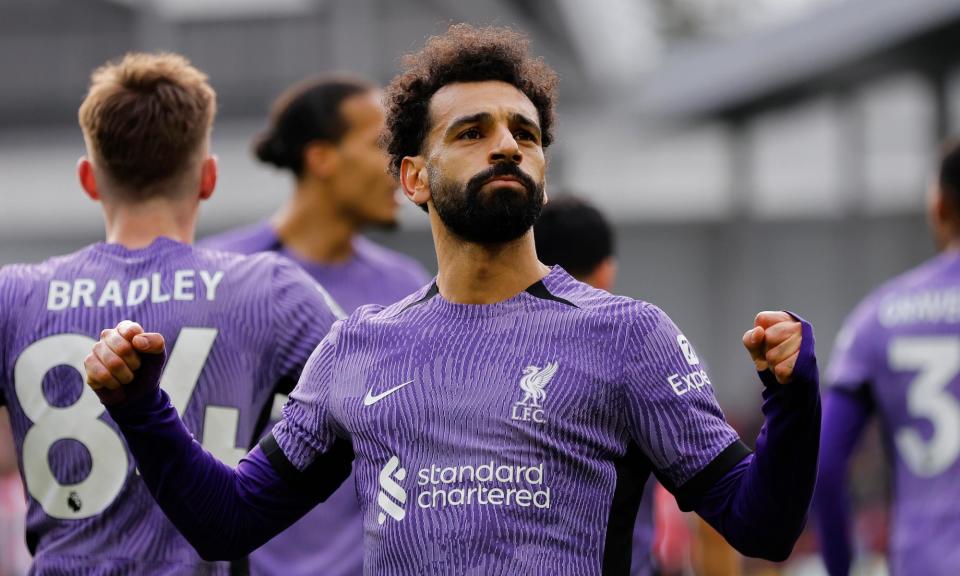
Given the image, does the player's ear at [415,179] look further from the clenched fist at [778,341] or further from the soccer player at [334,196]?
the soccer player at [334,196]

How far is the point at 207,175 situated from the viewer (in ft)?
14.0

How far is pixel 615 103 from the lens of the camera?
2275cm

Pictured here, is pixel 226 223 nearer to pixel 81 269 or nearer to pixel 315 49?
pixel 315 49

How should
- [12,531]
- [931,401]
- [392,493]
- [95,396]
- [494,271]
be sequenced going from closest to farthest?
[392,493] < [494,271] < [95,396] < [931,401] < [12,531]

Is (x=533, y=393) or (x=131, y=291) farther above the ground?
(x=131, y=291)

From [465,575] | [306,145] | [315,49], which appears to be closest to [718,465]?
[465,575]

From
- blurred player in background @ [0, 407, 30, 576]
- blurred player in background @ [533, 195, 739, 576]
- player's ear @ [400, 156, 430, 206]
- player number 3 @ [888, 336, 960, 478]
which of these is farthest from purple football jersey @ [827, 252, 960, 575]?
blurred player in background @ [0, 407, 30, 576]

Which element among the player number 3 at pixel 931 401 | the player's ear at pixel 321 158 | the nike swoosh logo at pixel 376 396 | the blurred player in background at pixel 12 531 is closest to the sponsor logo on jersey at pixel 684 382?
the nike swoosh logo at pixel 376 396

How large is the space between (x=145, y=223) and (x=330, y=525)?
176cm

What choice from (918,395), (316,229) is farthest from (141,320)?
(918,395)

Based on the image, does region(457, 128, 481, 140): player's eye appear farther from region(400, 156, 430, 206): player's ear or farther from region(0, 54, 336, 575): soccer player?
region(0, 54, 336, 575): soccer player

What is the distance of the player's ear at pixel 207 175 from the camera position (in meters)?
4.25

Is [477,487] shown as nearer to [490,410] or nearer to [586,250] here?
[490,410]

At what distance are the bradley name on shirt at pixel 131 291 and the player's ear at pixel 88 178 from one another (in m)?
0.32
